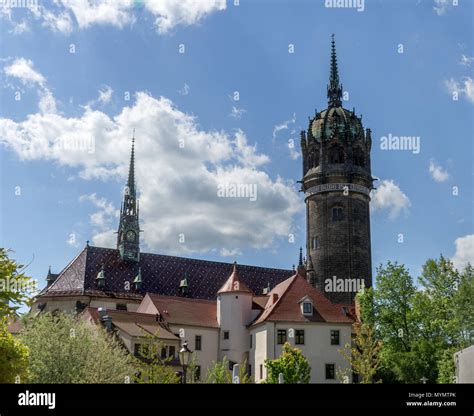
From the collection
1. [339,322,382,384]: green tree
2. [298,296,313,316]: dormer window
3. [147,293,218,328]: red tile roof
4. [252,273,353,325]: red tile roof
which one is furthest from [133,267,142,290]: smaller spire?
[339,322,382,384]: green tree

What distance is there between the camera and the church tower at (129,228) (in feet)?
255

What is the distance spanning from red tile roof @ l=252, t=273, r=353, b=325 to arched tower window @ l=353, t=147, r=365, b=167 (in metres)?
32.3

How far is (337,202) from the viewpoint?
8388 centimetres

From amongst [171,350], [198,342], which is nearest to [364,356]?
[171,350]

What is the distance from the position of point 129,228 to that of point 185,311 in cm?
2352

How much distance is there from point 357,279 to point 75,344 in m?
51.6

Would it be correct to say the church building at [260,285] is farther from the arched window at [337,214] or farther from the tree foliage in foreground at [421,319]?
the tree foliage in foreground at [421,319]

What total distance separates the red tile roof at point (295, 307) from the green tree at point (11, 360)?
3717cm

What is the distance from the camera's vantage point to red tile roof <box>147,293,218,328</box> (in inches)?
2275

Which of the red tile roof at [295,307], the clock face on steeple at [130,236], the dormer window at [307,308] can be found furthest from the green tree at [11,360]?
the clock face on steeple at [130,236]

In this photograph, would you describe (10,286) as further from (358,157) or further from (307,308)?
(358,157)
